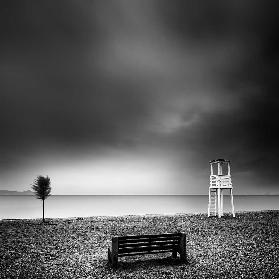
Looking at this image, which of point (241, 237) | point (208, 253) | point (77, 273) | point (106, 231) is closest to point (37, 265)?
point (77, 273)

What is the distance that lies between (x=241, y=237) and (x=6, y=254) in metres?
14.7

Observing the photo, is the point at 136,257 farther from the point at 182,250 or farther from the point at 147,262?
the point at 182,250

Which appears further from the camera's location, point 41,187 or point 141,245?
point 41,187

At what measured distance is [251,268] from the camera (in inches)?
454

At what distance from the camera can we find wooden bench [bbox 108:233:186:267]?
11680 millimetres

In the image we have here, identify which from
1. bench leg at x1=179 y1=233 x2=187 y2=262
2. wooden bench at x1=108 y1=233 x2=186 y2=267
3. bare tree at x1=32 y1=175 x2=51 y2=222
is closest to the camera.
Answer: wooden bench at x1=108 y1=233 x2=186 y2=267

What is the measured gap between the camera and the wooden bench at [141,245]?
11.7 m

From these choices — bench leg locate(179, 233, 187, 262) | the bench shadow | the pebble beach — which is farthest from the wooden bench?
the pebble beach

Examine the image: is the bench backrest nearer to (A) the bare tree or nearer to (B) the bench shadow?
(B) the bench shadow

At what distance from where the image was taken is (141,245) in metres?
12.1

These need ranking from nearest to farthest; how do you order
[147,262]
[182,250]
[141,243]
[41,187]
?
[141,243]
[147,262]
[182,250]
[41,187]

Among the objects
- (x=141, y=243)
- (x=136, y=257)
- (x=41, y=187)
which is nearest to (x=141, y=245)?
(x=141, y=243)

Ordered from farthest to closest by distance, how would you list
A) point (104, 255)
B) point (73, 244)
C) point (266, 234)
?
point (266, 234) → point (73, 244) → point (104, 255)

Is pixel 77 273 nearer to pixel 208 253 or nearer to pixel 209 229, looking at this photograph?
pixel 208 253
